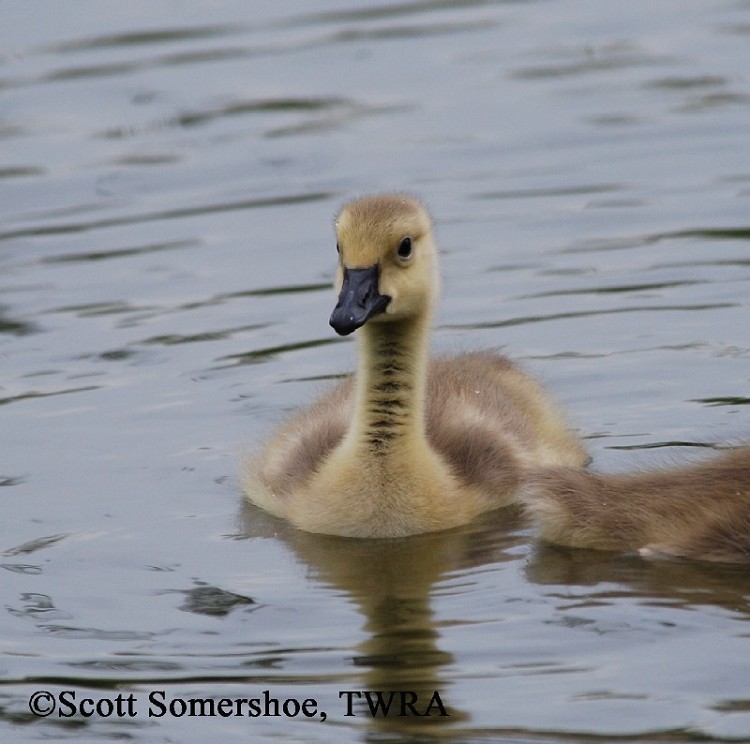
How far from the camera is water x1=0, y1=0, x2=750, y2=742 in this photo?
6.63 m

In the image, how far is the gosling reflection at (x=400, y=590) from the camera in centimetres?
643

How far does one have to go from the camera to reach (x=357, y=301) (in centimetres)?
777

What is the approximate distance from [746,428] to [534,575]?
173 centimetres

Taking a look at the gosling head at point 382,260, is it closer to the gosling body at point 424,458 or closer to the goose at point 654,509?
the gosling body at point 424,458

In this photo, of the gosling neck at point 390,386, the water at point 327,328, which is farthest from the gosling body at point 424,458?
the water at point 327,328

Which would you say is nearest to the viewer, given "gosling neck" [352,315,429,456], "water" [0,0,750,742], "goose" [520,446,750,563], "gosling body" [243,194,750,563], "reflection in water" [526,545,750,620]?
"water" [0,0,750,742]

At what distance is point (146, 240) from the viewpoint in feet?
40.8

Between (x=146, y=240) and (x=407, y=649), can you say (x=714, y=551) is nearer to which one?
(x=407, y=649)

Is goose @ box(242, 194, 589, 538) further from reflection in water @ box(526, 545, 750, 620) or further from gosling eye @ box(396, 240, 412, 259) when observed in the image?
reflection in water @ box(526, 545, 750, 620)

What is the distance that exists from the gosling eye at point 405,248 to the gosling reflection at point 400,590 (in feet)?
3.71

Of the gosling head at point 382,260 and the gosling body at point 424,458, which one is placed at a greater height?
the gosling head at point 382,260

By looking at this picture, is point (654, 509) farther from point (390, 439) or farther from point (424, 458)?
point (390, 439)

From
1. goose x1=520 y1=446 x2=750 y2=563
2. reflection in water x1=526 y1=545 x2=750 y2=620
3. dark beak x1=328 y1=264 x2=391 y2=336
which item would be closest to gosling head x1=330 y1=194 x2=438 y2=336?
dark beak x1=328 y1=264 x2=391 y2=336

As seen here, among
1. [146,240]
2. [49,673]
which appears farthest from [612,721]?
[146,240]
